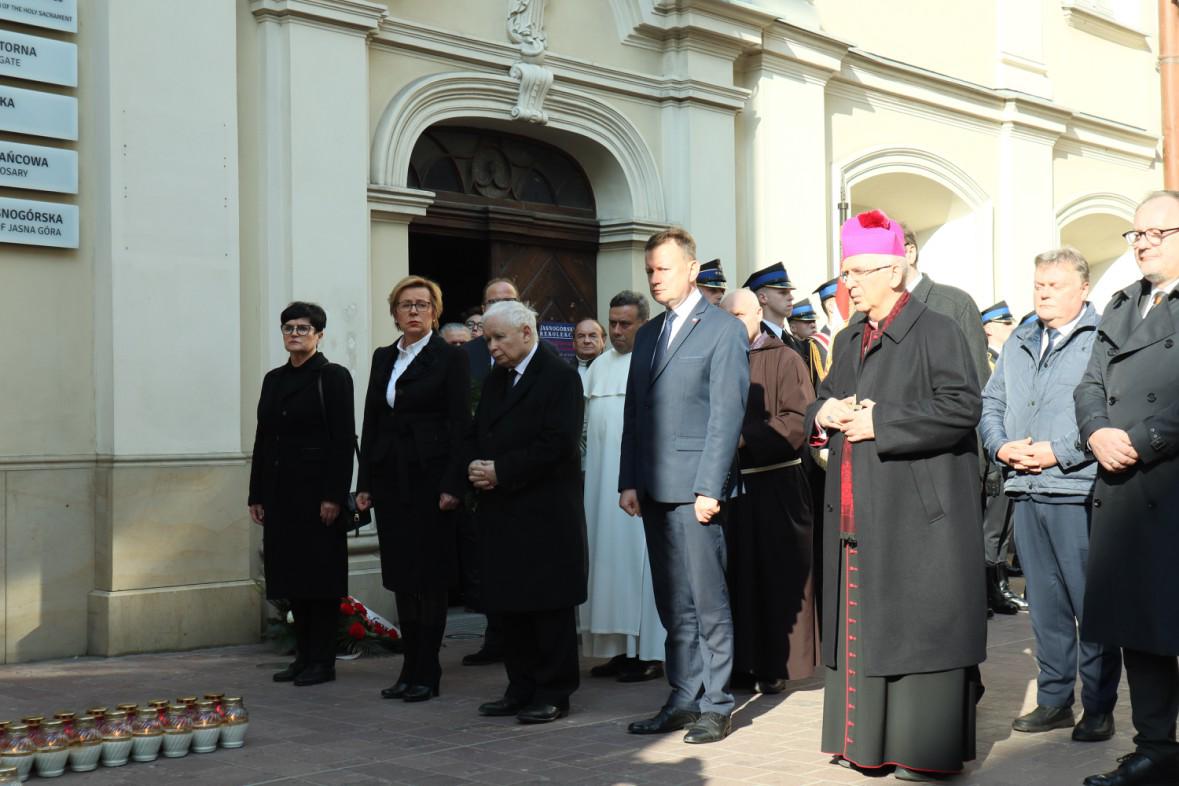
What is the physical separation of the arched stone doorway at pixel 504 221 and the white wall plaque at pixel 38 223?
2556mm

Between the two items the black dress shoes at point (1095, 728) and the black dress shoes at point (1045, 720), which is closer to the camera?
the black dress shoes at point (1095, 728)

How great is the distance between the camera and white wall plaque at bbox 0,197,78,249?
24.5 ft

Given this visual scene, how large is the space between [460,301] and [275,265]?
3204 millimetres

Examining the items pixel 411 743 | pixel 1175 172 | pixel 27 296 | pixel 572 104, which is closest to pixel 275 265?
pixel 27 296

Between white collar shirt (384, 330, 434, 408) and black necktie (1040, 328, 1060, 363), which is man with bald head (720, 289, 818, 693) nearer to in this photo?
black necktie (1040, 328, 1060, 363)

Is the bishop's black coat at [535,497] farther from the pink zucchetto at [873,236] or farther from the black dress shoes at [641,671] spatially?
the pink zucchetto at [873,236]

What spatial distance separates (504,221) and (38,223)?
142 inches

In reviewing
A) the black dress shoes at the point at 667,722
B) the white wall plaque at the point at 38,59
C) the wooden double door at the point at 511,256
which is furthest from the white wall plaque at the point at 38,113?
the black dress shoes at the point at 667,722

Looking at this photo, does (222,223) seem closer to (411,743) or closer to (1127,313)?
(411,743)

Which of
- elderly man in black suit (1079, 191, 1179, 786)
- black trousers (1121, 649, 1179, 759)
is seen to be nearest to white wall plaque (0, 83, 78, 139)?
elderly man in black suit (1079, 191, 1179, 786)

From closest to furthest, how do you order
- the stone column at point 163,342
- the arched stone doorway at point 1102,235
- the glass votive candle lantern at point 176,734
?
the glass votive candle lantern at point 176,734 < the stone column at point 163,342 < the arched stone doorway at point 1102,235

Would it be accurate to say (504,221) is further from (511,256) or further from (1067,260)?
(1067,260)

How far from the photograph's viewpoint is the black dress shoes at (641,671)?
6953 mm

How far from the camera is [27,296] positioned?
24.9ft
